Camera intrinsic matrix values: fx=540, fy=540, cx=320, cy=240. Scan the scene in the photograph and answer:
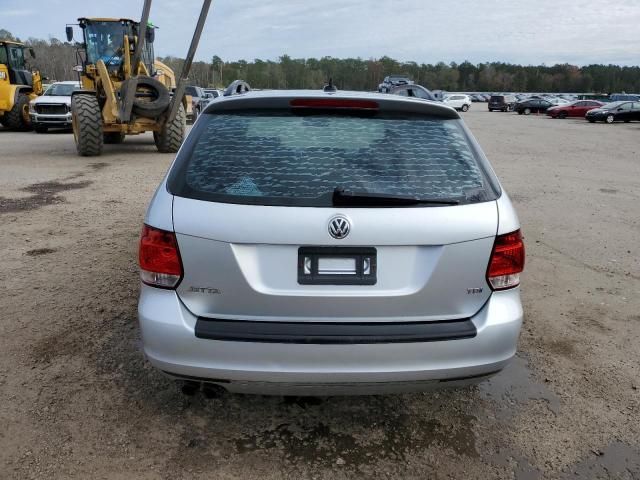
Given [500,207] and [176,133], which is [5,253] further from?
[176,133]

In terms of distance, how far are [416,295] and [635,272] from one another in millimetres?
4320

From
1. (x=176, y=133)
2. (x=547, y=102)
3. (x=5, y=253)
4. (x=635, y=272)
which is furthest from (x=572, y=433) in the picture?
(x=547, y=102)

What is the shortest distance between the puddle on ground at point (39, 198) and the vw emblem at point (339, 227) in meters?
7.27

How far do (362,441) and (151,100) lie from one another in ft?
40.2

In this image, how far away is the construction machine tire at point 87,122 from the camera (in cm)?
1284

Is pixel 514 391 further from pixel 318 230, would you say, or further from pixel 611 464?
pixel 318 230

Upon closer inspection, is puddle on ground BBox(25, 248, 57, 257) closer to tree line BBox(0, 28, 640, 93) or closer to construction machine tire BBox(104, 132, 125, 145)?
construction machine tire BBox(104, 132, 125, 145)

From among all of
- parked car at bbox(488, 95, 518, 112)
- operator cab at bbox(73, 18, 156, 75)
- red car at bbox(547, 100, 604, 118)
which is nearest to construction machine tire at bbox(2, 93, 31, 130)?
operator cab at bbox(73, 18, 156, 75)

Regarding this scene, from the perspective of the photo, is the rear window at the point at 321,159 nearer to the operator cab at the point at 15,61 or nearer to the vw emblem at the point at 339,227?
the vw emblem at the point at 339,227

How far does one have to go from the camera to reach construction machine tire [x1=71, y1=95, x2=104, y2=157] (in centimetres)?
1284

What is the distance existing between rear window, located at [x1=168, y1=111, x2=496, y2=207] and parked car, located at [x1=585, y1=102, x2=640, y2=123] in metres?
38.7

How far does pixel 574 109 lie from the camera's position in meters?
41.1

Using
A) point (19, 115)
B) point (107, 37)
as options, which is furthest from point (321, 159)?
point (19, 115)

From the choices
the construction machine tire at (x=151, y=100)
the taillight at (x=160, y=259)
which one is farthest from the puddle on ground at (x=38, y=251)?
the construction machine tire at (x=151, y=100)
